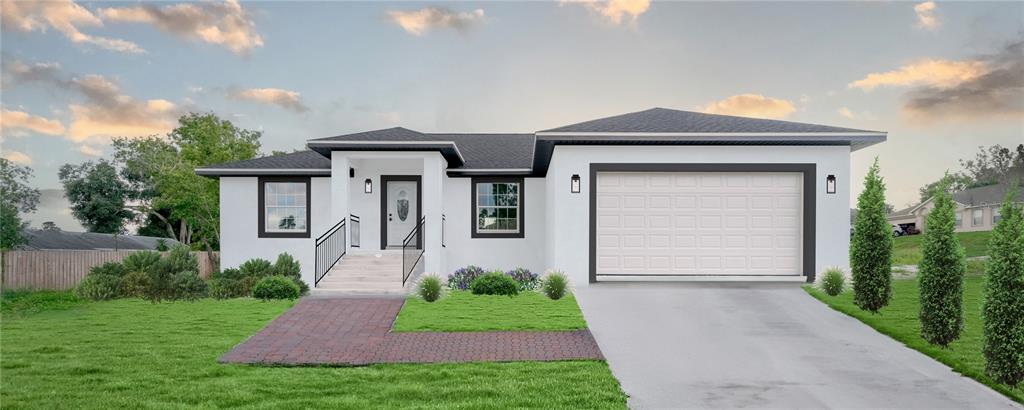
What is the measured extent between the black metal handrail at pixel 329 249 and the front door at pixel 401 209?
85.4 inches

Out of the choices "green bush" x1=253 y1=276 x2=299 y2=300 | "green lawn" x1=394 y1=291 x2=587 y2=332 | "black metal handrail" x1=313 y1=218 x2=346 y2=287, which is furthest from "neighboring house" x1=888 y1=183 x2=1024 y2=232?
"green bush" x1=253 y1=276 x2=299 y2=300

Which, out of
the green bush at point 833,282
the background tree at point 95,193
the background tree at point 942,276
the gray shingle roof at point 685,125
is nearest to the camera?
the background tree at point 942,276

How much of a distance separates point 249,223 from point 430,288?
290 inches

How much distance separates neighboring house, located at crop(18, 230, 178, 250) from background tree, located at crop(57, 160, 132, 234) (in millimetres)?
1331

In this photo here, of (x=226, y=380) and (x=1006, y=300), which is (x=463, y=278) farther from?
(x=1006, y=300)

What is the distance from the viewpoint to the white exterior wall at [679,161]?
12.8 m

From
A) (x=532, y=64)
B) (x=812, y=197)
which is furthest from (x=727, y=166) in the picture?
(x=532, y=64)

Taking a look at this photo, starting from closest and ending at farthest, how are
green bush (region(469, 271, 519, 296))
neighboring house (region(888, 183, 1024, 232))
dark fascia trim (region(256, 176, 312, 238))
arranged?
green bush (region(469, 271, 519, 296)), dark fascia trim (region(256, 176, 312, 238)), neighboring house (region(888, 183, 1024, 232))

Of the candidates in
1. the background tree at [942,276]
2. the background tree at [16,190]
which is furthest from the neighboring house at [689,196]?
the background tree at [16,190]

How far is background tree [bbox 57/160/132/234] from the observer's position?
31188 mm

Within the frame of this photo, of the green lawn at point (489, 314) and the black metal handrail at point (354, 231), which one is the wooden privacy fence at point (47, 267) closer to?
the black metal handrail at point (354, 231)

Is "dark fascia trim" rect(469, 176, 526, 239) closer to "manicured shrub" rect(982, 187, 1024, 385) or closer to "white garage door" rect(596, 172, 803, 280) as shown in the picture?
"white garage door" rect(596, 172, 803, 280)

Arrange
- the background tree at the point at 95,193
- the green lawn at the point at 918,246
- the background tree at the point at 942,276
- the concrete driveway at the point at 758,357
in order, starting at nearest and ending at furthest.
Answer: the concrete driveway at the point at 758,357
the background tree at the point at 942,276
the green lawn at the point at 918,246
the background tree at the point at 95,193

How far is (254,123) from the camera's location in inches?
1091
